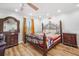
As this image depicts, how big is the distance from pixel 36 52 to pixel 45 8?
1.19 m

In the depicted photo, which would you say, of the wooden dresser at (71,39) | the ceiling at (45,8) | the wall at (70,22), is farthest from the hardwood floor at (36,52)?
the ceiling at (45,8)

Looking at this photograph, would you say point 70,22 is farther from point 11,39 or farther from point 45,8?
point 11,39

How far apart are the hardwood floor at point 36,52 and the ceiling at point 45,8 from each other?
0.89 m

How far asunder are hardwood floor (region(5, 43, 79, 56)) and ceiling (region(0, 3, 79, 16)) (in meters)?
0.89

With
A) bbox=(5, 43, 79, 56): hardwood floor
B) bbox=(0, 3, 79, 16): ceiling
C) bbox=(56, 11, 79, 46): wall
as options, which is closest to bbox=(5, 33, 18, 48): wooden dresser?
bbox=(5, 43, 79, 56): hardwood floor

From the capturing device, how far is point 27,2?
1940 millimetres

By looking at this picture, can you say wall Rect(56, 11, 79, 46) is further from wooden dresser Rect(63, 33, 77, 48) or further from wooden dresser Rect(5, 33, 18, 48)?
wooden dresser Rect(5, 33, 18, 48)

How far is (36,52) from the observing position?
2039 mm

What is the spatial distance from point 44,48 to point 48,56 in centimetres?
23

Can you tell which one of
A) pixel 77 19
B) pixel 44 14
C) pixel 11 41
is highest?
pixel 44 14

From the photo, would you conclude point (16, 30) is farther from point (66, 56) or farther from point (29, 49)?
point (66, 56)

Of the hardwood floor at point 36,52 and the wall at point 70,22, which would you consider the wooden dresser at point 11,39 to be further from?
the wall at point 70,22

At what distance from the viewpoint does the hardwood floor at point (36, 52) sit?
6.28 feet

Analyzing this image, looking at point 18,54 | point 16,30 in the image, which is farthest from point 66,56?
point 16,30
